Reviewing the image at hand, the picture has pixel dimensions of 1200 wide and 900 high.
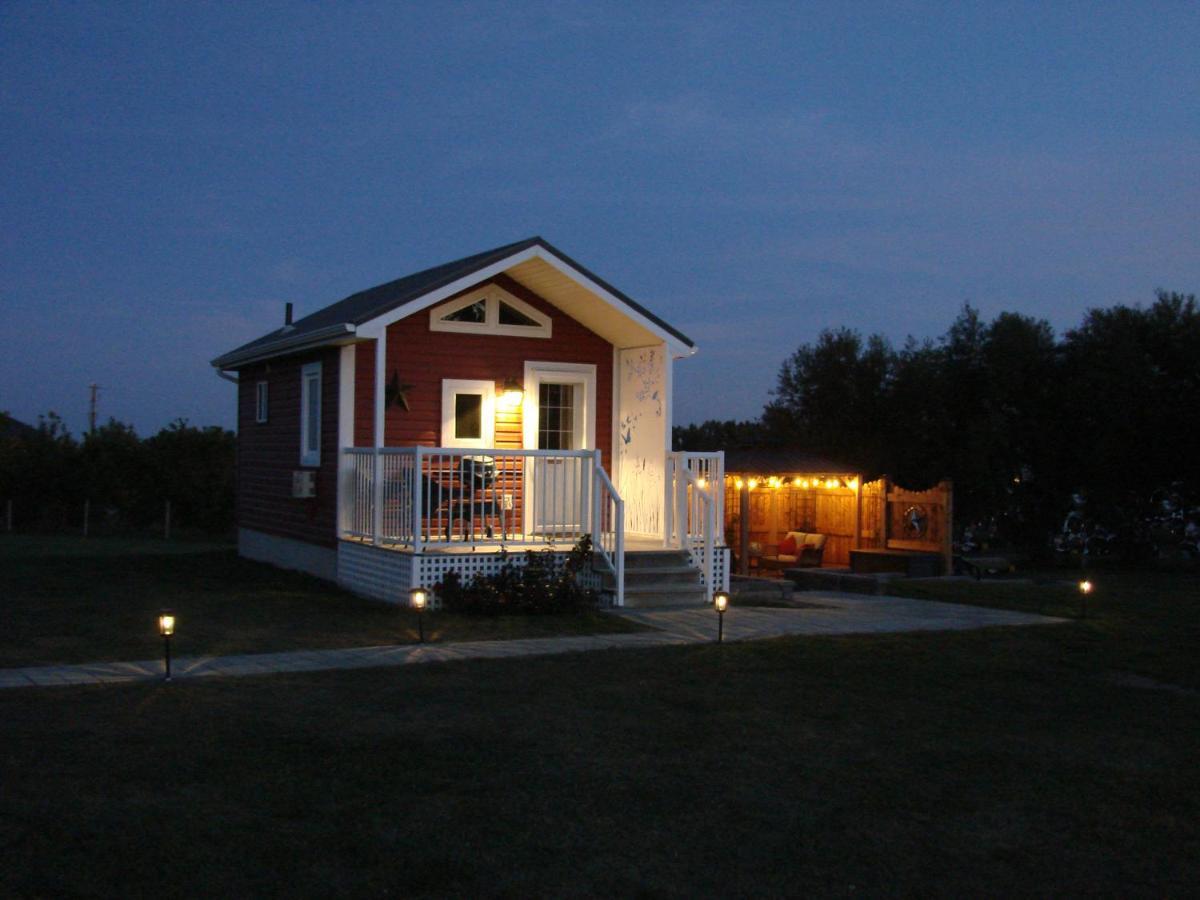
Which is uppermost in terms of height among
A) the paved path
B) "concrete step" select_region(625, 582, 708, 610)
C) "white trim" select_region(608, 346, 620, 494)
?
"white trim" select_region(608, 346, 620, 494)

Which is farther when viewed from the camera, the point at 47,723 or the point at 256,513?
the point at 256,513

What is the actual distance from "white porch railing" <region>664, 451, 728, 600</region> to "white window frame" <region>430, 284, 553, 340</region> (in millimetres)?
2554

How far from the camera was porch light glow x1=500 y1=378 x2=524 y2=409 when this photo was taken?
1538cm

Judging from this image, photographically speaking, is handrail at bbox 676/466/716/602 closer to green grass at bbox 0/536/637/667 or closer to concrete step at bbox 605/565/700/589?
concrete step at bbox 605/565/700/589

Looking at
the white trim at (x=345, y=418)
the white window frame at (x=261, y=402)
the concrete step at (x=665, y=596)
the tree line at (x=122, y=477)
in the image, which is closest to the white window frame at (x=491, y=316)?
the white trim at (x=345, y=418)

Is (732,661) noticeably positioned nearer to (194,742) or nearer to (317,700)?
(317,700)

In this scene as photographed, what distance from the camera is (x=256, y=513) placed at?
62.5 ft

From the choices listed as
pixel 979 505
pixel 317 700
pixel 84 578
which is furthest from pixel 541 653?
pixel 979 505

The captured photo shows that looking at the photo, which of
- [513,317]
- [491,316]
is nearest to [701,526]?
[513,317]

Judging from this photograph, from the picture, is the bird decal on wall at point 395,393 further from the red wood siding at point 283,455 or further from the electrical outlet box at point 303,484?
the electrical outlet box at point 303,484

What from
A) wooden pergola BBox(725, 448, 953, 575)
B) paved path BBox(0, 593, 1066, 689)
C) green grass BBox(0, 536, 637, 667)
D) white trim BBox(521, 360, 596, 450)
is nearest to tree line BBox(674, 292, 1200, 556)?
wooden pergola BBox(725, 448, 953, 575)

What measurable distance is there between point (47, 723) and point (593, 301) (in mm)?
9289

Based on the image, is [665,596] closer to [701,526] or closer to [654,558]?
[654,558]

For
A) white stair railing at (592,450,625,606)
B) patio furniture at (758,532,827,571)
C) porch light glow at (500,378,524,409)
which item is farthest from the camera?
patio furniture at (758,532,827,571)
